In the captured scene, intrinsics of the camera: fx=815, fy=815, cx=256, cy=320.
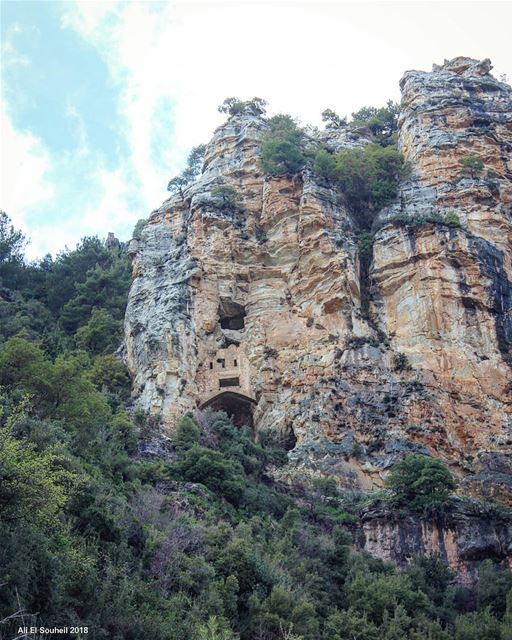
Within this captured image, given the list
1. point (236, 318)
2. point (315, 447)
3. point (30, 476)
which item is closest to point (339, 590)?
point (315, 447)

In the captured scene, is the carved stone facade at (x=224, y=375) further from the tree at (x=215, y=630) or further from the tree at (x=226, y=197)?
the tree at (x=215, y=630)

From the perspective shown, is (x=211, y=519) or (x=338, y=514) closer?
(x=211, y=519)

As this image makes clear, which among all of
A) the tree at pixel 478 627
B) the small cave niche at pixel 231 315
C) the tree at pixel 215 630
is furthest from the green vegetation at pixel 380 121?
the tree at pixel 215 630

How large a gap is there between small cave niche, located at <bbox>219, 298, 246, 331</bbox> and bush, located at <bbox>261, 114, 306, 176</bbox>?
8.81 m

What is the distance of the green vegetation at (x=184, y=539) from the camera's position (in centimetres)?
1672

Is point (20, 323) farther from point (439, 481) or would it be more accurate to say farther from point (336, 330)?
point (439, 481)

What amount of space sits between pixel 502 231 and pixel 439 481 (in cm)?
1707

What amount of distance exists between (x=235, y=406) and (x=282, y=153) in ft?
52.9

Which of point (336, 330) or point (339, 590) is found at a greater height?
point (336, 330)

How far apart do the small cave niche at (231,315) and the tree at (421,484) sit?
1556 centimetres

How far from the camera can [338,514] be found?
3162 centimetres

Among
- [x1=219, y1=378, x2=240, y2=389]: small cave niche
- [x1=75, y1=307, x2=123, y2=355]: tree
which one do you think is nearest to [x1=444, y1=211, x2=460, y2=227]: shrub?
[x1=219, y1=378, x2=240, y2=389]: small cave niche

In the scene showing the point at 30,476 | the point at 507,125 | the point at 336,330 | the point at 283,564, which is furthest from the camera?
the point at 507,125

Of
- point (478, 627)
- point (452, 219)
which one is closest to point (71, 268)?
point (452, 219)
